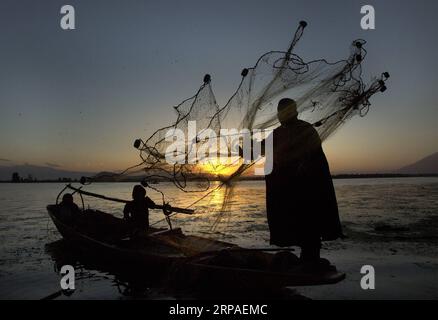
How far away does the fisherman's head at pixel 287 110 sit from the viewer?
5.86 meters

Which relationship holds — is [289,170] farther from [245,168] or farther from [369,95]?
[369,95]

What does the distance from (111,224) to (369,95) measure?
928 cm

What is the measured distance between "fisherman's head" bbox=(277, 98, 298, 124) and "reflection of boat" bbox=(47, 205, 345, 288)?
246cm

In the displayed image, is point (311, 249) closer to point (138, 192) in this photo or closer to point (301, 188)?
point (301, 188)

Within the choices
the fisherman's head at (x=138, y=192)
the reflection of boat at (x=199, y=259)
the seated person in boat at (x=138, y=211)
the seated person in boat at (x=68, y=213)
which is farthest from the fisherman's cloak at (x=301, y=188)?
the seated person in boat at (x=68, y=213)

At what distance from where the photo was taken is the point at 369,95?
6.04 m

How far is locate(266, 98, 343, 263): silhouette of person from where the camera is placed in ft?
19.1

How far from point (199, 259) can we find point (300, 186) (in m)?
2.77

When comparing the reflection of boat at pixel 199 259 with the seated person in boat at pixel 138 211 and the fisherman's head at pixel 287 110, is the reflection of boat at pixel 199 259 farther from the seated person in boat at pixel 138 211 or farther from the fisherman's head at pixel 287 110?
the fisherman's head at pixel 287 110

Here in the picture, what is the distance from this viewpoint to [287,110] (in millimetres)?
5855

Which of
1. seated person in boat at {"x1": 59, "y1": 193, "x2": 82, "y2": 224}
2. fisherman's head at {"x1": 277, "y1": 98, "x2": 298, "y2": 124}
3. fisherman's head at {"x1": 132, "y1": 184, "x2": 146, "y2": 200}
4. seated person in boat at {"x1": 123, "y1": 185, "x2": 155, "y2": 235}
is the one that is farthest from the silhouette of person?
seated person in boat at {"x1": 59, "y1": 193, "x2": 82, "y2": 224}

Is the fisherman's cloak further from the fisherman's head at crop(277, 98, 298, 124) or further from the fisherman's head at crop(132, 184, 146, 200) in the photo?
the fisherman's head at crop(132, 184, 146, 200)
